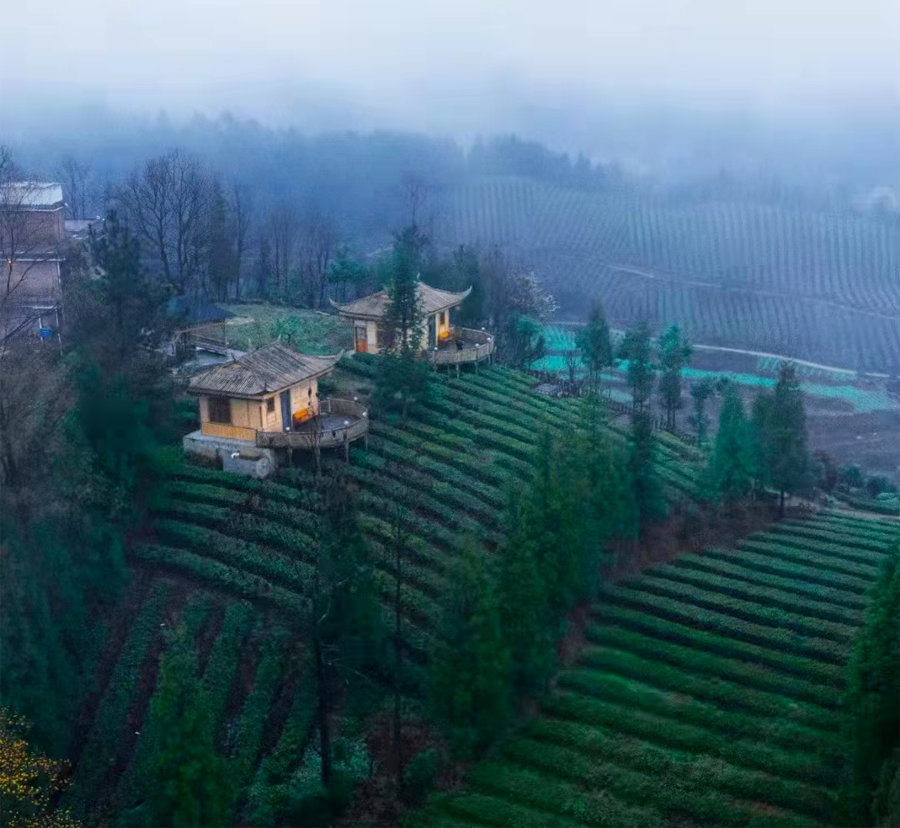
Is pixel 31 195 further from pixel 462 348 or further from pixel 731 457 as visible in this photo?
pixel 731 457

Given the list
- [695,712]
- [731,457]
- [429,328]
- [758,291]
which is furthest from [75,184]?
[695,712]

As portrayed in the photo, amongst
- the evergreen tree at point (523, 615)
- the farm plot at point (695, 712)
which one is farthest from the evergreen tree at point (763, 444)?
the evergreen tree at point (523, 615)

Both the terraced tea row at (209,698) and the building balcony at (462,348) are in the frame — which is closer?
the terraced tea row at (209,698)

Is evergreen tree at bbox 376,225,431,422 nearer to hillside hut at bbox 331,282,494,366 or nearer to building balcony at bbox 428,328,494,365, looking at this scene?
hillside hut at bbox 331,282,494,366

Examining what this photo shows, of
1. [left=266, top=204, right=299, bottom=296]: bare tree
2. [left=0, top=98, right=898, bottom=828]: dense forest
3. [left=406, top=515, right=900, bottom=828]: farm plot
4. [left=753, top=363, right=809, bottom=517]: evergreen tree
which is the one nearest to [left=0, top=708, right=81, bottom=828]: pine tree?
[left=0, top=98, right=898, bottom=828]: dense forest

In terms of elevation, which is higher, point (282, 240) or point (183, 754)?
point (282, 240)

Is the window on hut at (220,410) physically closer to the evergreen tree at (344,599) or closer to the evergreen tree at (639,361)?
the evergreen tree at (344,599)
